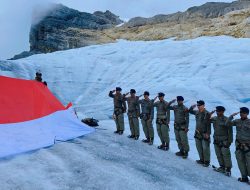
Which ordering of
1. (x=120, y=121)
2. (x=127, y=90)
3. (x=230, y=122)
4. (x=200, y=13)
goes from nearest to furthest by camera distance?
1. (x=230, y=122)
2. (x=120, y=121)
3. (x=127, y=90)
4. (x=200, y=13)

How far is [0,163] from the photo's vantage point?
342 inches

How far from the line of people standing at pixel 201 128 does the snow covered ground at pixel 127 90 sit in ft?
1.45

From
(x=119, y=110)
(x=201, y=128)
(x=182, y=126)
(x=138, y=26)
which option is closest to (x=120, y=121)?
(x=119, y=110)

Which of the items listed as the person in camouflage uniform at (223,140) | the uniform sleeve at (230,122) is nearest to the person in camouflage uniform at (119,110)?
the person in camouflage uniform at (223,140)

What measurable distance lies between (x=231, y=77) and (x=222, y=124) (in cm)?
1172

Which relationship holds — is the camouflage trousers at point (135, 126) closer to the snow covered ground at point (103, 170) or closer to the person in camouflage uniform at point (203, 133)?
the snow covered ground at point (103, 170)

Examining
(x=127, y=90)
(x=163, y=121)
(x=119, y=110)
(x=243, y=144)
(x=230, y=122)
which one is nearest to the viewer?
(x=243, y=144)

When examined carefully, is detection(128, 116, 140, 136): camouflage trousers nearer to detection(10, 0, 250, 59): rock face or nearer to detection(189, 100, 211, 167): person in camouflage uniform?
detection(189, 100, 211, 167): person in camouflage uniform

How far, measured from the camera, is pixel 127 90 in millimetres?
22859

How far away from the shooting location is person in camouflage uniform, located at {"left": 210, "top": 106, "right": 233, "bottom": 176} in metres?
10.0

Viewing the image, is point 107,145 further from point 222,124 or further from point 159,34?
point 159,34

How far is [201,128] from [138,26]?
43.9m

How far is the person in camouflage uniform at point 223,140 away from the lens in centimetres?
1004

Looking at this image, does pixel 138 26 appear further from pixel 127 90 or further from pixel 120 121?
pixel 120 121
